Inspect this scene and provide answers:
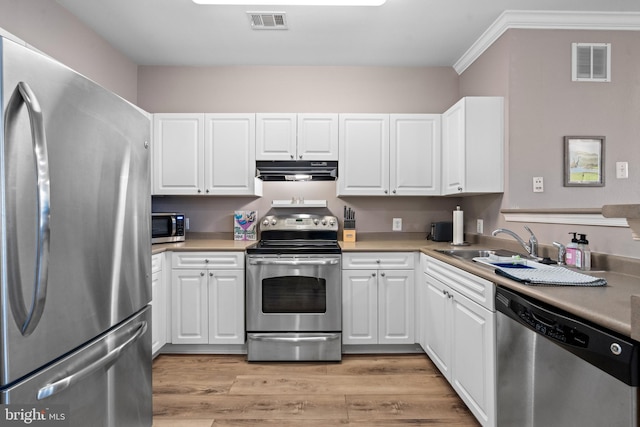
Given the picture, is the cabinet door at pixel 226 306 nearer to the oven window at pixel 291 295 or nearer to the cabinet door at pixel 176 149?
the oven window at pixel 291 295

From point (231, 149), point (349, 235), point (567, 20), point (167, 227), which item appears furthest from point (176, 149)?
point (567, 20)

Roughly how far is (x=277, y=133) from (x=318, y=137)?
38cm

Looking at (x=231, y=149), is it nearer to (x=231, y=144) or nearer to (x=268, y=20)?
(x=231, y=144)

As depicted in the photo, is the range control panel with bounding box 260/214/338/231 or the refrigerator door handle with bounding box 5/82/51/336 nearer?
the refrigerator door handle with bounding box 5/82/51/336

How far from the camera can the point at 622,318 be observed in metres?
0.94

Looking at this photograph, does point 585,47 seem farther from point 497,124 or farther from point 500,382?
point 500,382

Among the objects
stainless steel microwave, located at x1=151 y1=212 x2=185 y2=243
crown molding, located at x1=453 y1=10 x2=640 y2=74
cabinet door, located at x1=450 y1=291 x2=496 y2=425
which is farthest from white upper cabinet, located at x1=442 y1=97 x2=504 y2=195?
stainless steel microwave, located at x1=151 y1=212 x2=185 y2=243

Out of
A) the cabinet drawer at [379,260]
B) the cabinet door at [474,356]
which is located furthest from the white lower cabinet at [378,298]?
the cabinet door at [474,356]

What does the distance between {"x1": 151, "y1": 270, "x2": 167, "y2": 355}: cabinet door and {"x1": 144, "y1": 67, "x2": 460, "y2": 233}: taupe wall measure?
0.89 meters

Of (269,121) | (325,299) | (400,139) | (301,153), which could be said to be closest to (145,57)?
(269,121)

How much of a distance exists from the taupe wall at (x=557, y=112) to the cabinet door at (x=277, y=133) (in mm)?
1756

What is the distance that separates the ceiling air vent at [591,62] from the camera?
2.44 m

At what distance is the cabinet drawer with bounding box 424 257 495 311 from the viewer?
1.63 meters

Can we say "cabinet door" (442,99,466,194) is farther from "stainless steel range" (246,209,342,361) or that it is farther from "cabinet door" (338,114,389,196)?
"stainless steel range" (246,209,342,361)
